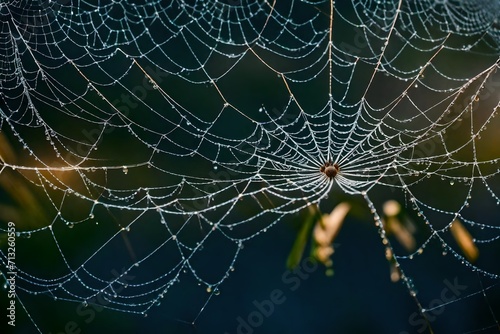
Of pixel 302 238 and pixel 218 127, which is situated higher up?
pixel 218 127

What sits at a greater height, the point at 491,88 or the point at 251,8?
the point at 251,8

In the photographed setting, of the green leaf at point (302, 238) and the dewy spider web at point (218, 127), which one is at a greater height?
the dewy spider web at point (218, 127)

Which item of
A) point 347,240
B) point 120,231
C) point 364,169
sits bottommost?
point 347,240

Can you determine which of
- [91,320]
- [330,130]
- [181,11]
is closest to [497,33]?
[330,130]

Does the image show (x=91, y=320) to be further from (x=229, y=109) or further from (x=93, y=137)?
(x=229, y=109)

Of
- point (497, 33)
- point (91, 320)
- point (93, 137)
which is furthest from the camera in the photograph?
point (497, 33)

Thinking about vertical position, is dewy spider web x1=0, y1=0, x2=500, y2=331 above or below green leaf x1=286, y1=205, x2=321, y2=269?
above

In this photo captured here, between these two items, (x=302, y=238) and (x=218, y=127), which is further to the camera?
(x=218, y=127)

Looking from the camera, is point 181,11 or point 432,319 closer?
point 432,319
